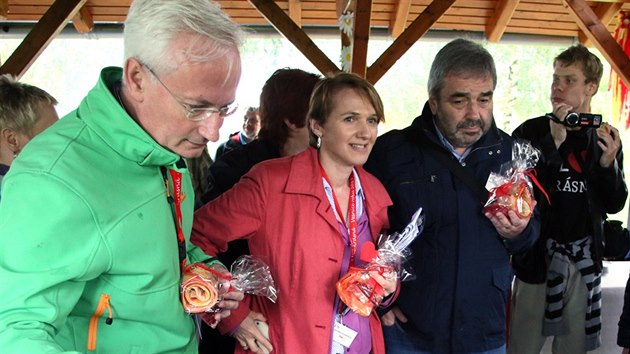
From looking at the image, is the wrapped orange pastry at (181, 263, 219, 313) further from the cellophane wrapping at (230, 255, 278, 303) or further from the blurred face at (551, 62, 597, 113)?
the blurred face at (551, 62, 597, 113)

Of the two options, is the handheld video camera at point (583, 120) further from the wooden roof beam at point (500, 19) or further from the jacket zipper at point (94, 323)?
the wooden roof beam at point (500, 19)

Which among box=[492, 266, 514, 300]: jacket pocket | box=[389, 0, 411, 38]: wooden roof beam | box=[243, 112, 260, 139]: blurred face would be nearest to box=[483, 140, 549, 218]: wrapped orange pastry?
box=[492, 266, 514, 300]: jacket pocket

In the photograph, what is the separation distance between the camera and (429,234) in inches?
97.0

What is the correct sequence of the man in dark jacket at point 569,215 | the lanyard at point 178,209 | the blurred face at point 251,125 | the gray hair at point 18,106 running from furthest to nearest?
1. the blurred face at point 251,125
2. the man in dark jacket at point 569,215
3. the gray hair at point 18,106
4. the lanyard at point 178,209

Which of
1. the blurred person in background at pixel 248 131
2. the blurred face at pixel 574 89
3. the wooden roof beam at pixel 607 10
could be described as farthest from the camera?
the wooden roof beam at pixel 607 10

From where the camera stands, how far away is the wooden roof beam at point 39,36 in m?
5.81

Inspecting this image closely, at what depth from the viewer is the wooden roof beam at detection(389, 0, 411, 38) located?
758 cm

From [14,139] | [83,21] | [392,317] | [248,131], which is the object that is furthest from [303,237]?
[83,21]

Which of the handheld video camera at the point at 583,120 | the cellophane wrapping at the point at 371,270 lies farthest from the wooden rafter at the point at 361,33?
the cellophane wrapping at the point at 371,270

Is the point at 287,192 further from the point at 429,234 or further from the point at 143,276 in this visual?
the point at 143,276

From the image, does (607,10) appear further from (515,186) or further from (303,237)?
(303,237)

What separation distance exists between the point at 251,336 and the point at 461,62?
147 centimetres

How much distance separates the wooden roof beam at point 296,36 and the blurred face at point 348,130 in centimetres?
374

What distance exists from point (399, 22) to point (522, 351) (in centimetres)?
548
